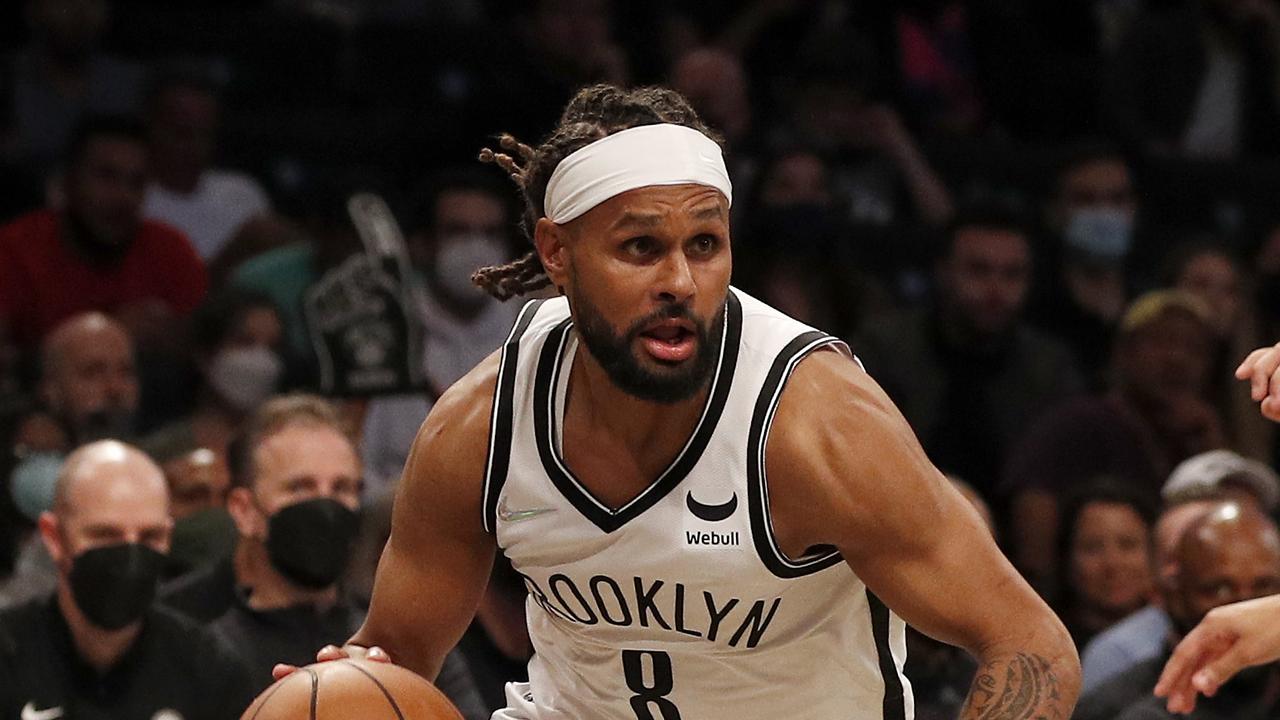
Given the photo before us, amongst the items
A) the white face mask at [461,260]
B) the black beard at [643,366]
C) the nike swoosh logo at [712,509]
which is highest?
the white face mask at [461,260]

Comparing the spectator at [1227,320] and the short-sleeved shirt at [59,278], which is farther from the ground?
the short-sleeved shirt at [59,278]

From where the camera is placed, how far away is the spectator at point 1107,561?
689cm

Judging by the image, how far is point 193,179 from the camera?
852 centimetres

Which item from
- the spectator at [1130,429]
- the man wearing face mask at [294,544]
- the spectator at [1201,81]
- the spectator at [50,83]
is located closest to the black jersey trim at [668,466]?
the man wearing face mask at [294,544]

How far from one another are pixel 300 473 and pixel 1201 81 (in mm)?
5482

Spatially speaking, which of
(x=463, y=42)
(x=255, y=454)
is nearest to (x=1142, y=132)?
(x=463, y=42)

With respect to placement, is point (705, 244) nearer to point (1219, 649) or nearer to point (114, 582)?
point (1219, 649)

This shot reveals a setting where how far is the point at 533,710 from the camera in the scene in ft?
13.8

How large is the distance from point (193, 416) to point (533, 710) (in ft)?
11.6

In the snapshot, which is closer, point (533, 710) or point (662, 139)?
point (662, 139)

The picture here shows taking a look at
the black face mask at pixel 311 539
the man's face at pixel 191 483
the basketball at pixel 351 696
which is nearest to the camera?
the basketball at pixel 351 696

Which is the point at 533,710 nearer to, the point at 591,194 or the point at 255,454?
the point at 591,194

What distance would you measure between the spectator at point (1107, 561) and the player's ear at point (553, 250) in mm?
3464

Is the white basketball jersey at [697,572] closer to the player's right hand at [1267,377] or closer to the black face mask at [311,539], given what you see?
the player's right hand at [1267,377]
